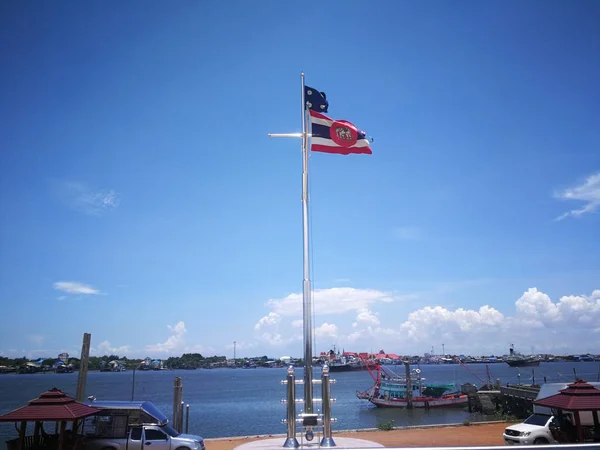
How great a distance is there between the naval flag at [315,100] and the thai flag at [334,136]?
209 mm

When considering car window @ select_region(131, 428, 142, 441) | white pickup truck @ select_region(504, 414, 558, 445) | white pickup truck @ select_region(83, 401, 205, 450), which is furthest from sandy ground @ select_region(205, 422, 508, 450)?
car window @ select_region(131, 428, 142, 441)

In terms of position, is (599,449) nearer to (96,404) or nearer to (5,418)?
(5,418)

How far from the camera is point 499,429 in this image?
23109mm

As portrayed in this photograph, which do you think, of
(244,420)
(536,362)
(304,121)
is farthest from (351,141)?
(536,362)

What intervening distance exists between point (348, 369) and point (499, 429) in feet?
468

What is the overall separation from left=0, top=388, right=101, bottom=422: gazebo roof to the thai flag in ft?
31.9

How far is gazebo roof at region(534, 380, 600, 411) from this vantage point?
537 inches

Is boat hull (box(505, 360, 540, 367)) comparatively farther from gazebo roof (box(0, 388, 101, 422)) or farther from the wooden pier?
gazebo roof (box(0, 388, 101, 422))

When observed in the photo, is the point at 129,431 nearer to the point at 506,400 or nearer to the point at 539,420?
the point at 539,420

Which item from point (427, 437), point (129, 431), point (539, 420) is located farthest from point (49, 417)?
point (539, 420)

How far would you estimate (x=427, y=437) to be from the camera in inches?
838

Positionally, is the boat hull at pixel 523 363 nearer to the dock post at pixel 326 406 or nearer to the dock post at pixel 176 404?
Answer: the dock post at pixel 176 404

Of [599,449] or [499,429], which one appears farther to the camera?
[499,429]

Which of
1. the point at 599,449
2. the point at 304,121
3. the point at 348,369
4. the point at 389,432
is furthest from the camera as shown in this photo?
the point at 348,369
